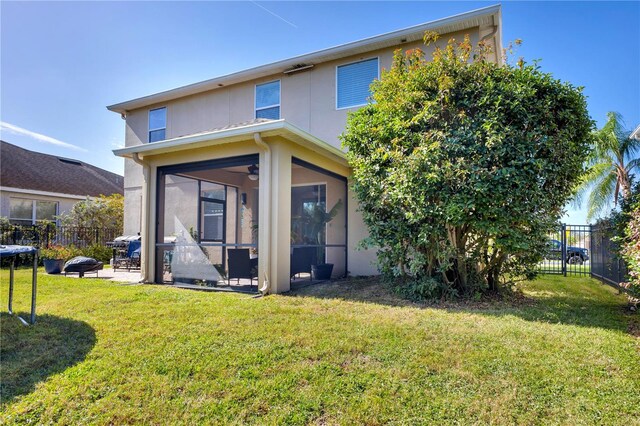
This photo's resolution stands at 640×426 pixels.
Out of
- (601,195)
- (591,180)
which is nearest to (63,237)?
(591,180)

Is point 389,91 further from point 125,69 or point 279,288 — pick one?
point 125,69

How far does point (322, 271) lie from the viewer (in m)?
8.32

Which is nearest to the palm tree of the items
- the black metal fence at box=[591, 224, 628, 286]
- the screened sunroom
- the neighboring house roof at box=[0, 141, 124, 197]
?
the black metal fence at box=[591, 224, 628, 286]

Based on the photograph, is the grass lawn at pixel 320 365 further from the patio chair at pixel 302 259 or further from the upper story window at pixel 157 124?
the upper story window at pixel 157 124

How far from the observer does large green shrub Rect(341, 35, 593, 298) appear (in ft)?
16.7

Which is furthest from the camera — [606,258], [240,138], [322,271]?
[322,271]

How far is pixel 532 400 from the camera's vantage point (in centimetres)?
260

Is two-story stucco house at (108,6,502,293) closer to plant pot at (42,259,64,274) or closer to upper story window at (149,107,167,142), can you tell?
upper story window at (149,107,167,142)

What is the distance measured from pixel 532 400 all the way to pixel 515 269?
4029 mm

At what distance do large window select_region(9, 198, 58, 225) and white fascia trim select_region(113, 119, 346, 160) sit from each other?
1201cm

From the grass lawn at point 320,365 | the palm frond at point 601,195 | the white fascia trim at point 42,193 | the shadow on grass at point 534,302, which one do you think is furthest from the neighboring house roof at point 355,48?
the palm frond at point 601,195

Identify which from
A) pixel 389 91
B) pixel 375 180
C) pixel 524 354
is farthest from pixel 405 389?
pixel 389 91

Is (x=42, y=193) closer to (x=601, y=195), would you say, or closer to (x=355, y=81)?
(x=355, y=81)

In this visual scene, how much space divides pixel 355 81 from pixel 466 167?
18.8 feet
